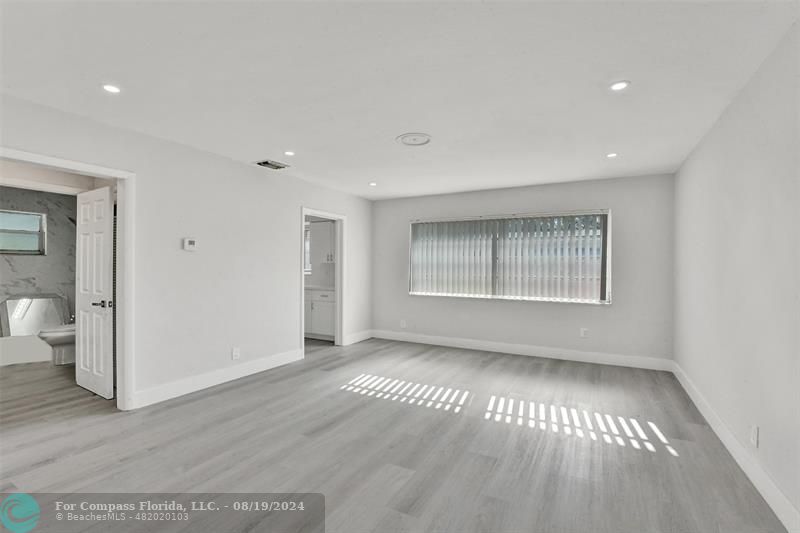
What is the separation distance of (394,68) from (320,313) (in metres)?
4.85

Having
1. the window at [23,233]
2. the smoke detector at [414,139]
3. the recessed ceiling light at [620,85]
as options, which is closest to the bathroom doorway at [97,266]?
the window at [23,233]

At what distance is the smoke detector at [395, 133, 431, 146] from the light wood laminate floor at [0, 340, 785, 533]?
2.49 meters

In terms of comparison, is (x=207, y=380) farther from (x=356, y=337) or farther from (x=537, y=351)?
(x=537, y=351)

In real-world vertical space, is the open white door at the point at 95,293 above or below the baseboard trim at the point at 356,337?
above

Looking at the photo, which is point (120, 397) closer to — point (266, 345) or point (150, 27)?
point (266, 345)

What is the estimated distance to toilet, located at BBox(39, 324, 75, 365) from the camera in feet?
15.0

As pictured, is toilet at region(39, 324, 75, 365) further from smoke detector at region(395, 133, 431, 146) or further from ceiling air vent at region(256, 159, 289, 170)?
smoke detector at region(395, 133, 431, 146)

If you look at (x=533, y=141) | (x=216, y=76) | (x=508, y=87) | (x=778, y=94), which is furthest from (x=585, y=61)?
(x=216, y=76)

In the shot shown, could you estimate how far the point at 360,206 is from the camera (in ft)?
21.1

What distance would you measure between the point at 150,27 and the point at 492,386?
4.03 m

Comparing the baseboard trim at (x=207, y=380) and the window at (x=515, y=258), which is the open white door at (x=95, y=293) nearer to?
the baseboard trim at (x=207, y=380)

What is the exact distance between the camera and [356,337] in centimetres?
634

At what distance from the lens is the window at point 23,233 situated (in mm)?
5086

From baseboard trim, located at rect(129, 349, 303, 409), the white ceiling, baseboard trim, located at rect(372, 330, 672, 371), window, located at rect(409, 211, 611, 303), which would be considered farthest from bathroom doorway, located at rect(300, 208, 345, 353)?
the white ceiling
